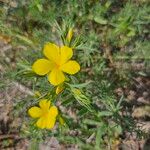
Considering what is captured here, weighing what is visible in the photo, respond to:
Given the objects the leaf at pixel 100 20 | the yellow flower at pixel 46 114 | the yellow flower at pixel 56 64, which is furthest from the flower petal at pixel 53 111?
the leaf at pixel 100 20

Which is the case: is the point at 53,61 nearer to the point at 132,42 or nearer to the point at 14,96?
the point at 14,96

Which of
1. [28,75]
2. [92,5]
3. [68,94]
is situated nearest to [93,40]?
[92,5]

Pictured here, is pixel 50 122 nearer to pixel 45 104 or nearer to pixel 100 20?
pixel 45 104

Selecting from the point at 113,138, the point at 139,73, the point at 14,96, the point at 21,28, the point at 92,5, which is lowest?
the point at 113,138

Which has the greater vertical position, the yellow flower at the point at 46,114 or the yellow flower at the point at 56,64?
the yellow flower at the point at 56,64

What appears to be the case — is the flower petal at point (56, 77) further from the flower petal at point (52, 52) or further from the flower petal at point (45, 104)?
the flower petal at point (45, 104)

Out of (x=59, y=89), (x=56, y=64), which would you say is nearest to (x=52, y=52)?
(x=56, y=64)
